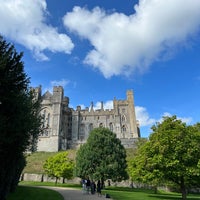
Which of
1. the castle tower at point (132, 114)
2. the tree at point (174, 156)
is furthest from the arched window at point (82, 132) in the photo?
the tree at point (174, 156)

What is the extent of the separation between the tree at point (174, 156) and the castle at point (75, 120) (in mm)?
60131

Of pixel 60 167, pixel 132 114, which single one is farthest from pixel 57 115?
pixel 60 167

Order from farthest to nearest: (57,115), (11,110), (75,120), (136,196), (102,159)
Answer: (75,120), (57,115), (102,159), (136,196), (11,110)

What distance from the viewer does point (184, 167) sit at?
2119 centimetres

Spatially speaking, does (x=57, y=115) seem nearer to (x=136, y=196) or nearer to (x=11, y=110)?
(x=136, y=196)

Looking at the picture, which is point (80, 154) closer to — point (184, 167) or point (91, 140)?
point (91, 140)

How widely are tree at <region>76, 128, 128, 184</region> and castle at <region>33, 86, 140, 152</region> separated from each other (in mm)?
47917

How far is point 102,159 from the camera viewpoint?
107ft

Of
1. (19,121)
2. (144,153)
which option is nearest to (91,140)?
(144,153)

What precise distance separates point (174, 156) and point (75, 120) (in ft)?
245

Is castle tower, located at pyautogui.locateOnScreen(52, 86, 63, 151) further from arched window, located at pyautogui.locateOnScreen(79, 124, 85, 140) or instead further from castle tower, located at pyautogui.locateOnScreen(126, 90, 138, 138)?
castle tower, located at pyautogui.locateOnScreen(126, 90, 138, 138)

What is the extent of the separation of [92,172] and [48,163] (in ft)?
41.8

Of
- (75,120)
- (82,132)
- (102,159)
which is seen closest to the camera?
(102,159)

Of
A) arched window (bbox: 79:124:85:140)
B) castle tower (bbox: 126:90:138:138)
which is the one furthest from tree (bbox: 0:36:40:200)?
arched window (bbox: 79:124:85:140)
